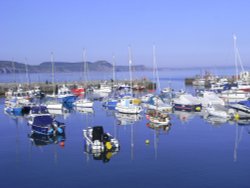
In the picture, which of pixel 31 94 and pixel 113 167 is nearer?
pixel 113 167

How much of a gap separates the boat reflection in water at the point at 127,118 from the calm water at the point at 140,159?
192 centimetres

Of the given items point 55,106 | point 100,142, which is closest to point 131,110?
point 55,106

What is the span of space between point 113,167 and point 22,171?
5.49m

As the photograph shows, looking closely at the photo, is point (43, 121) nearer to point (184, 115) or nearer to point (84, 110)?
Answer: point (184, 115)

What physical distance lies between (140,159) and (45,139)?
35.2 feet

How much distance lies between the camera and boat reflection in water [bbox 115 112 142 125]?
40694 millimetres

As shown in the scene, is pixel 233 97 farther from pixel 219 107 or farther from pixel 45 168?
pixel 45 168

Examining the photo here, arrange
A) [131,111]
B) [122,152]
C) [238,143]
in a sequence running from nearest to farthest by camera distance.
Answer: [122,152]
[238,143]
[131,111]

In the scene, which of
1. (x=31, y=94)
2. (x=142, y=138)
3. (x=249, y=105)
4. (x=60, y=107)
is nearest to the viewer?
(x=142, y=138)

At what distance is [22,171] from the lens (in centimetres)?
2300

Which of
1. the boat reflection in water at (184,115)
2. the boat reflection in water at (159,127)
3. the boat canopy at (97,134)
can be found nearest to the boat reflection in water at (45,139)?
the boat canopy at (97,134)

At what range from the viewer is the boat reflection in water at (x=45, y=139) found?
101ft

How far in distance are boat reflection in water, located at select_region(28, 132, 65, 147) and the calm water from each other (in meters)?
0.19

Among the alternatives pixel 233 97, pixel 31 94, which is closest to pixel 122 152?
pixel 233 97
